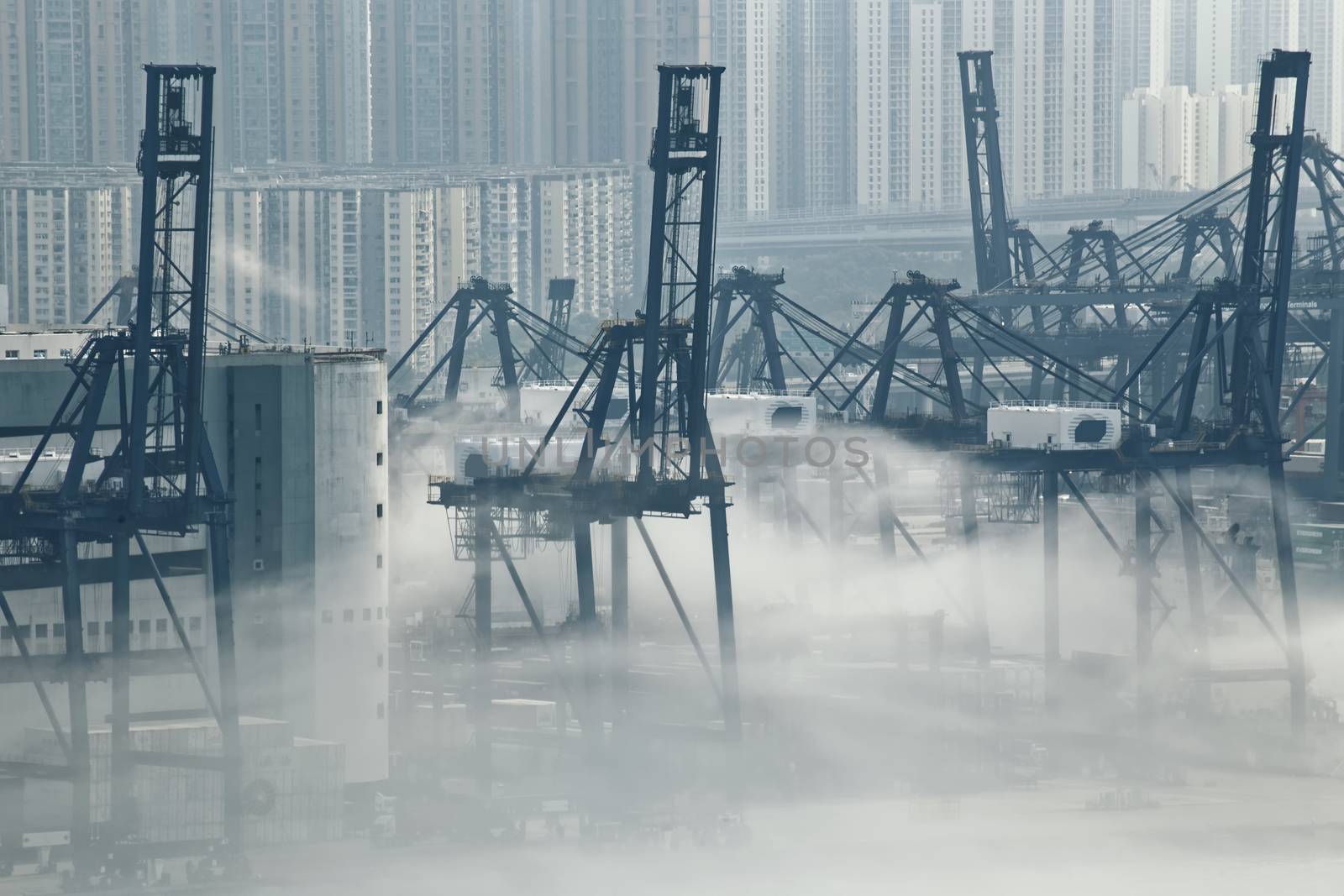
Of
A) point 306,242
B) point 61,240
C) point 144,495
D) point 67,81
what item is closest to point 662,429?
point 144,495

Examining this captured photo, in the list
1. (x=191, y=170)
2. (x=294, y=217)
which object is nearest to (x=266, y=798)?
(x=191, y=170)

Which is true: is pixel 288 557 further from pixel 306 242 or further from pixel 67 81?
pixel 67 81

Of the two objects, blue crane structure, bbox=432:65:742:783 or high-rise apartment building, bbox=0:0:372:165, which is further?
high-rise apartment building, bbox=0:0:372:165

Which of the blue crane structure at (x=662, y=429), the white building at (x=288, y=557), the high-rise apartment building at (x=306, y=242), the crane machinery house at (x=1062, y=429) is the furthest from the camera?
the high-rise apartment building at (x=306, y=242)

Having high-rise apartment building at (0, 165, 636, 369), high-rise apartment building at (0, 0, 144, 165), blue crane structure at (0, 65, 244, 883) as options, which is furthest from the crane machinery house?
high-rise apartment building at (0, 0, 144, 165)

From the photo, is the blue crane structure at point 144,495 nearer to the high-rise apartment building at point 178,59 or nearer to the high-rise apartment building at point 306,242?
the high-rise apartment building at point 306,242

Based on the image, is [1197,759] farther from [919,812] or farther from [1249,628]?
[1249,628]

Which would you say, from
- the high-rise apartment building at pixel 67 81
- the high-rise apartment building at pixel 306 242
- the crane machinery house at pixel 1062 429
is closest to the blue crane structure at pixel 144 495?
the crane machinery house at pixel 1062 429

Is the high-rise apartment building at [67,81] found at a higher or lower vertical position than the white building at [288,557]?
higher

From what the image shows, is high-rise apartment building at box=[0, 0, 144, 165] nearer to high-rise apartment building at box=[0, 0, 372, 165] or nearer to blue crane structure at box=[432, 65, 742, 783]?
high-rise apartment building at box=[0, 0, 372, 165]
